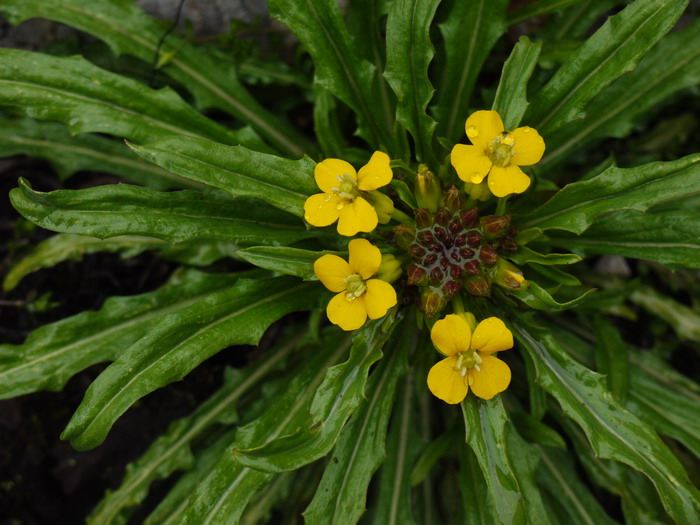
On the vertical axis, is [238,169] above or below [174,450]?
above

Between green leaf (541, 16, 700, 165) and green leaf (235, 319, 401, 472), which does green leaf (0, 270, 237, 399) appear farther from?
green leaf (541, 16, 700, 165)

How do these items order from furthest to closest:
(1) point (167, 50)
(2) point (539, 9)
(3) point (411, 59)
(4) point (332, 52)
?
(1) point (167, 50) < (2) point (539, 9) < (4) point (332, 52) < (3) point (411, 59)

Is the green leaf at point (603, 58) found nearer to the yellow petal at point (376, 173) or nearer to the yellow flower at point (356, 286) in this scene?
the yellow petal at point (376, 173)

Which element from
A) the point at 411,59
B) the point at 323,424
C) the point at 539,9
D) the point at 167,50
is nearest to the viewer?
the point at 323,424

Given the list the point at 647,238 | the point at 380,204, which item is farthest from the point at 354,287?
the point at 647,238

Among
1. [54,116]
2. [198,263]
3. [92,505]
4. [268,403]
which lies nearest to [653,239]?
[268,403]

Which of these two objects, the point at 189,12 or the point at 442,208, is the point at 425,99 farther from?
the point at 189,12

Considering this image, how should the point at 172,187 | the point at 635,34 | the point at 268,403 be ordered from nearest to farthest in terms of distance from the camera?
the point at 635,34 → the point at 268,403 → the point at 172,187

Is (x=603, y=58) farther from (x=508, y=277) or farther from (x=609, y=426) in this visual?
A: (x=609, y=426)
